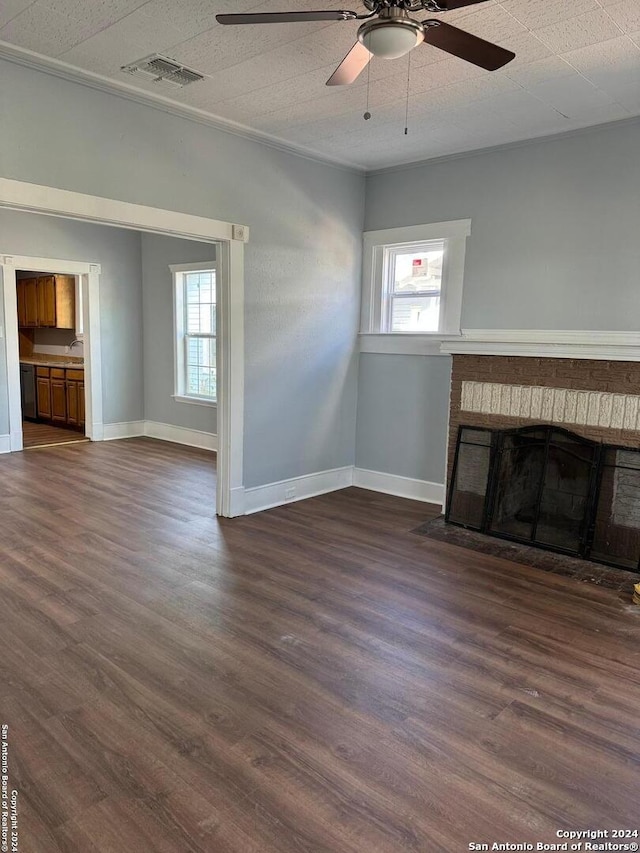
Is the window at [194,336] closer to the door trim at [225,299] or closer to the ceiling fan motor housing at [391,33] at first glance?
the door trim at [225,299]

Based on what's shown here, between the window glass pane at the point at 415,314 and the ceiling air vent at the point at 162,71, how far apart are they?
8.67 feet

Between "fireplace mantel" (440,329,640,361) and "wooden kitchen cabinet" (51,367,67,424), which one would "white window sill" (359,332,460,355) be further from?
"wooden kitchen cabinet" (51,367,67,424)

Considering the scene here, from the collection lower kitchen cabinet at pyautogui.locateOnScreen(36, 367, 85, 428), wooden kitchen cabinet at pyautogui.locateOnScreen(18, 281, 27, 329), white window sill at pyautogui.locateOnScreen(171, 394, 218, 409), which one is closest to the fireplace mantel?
white window sill at pyautogui.locateOnScreen(171, 394, 218, 409)

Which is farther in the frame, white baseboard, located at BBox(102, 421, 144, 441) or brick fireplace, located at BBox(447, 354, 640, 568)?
white baseboard, located at BBox(102, 421, 144, 441)

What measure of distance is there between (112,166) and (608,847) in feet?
13.4

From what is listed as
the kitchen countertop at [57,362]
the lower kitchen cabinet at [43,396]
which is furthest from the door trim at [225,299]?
the lower kitchen cabinet at [43,396]

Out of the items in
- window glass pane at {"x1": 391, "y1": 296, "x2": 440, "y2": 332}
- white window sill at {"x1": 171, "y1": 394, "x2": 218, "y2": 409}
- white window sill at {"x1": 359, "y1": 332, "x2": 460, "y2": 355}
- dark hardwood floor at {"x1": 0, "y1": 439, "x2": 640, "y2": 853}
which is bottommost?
dark hardwood floor at {"x1": 0, "y1": 439, "x2": 640, "y2": 853}

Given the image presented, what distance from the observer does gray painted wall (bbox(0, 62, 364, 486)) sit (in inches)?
132

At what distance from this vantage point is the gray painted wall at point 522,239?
4.07 meters

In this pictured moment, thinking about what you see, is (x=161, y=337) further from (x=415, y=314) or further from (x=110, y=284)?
(x=415, y=314)

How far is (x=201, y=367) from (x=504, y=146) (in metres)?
4.43

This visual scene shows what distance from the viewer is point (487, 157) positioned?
183 inches

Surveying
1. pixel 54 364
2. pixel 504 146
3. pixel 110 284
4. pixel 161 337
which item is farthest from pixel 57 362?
pixel 504 146

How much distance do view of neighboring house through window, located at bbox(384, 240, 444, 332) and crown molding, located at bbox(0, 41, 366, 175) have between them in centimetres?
106
